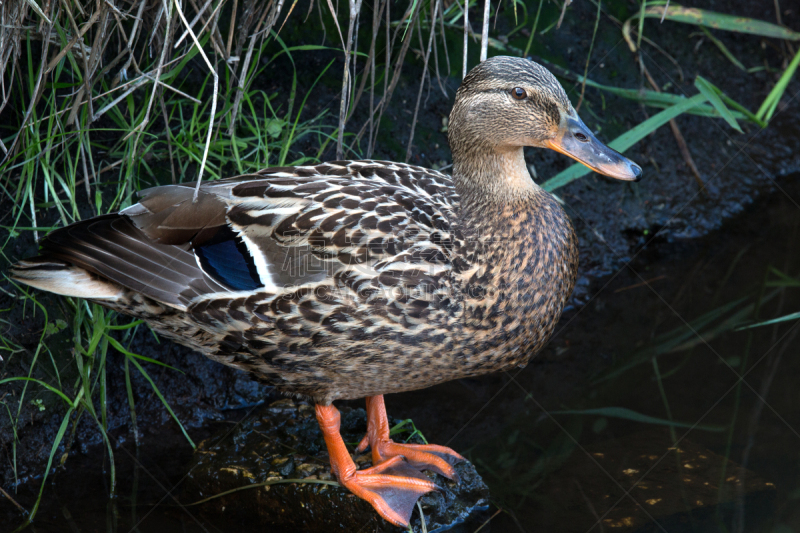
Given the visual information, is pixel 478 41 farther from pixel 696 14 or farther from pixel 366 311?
pixel 366 311

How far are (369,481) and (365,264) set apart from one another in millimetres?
920

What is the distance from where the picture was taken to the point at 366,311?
8.07ft

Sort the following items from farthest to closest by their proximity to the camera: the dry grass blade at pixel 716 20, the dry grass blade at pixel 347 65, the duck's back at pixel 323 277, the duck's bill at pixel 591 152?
the dry grass blade at pixel 716 20 < the dry grass blade at pixel 347 65 < the duck's bill at pixel 591 152 < the duck's back at pixel 323 277

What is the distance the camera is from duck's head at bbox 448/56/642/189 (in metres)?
2.63

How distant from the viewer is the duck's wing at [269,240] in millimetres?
2508

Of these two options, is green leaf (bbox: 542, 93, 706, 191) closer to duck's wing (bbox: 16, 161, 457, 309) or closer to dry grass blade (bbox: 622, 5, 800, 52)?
dry grass blade (bbox: 622, 5, 800, 52)

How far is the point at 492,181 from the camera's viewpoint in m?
2.80

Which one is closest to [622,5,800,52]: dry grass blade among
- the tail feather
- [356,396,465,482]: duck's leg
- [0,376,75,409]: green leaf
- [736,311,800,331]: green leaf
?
[736,311,800,331]: green leaf

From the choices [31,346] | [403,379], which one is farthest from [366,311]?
[31,346]

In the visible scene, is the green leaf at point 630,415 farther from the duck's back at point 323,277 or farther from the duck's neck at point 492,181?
the duck's neck at point 492,181

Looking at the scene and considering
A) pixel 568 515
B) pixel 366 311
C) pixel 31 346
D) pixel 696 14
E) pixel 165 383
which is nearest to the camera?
pixel 366 311

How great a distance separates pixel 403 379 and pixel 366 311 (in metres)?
0.33

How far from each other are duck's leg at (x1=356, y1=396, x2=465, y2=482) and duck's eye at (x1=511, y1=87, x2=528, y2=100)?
1.34 meters

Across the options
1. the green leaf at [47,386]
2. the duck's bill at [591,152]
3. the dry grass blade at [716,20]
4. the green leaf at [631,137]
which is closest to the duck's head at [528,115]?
the duck's bill at [591,152]
